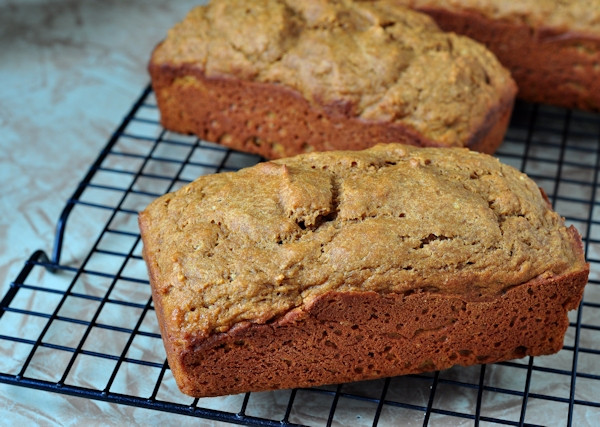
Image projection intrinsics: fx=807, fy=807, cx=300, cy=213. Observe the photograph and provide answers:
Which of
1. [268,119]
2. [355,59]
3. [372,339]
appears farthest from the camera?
[268,119]

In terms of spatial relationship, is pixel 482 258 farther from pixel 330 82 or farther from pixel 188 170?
pixel 188 170

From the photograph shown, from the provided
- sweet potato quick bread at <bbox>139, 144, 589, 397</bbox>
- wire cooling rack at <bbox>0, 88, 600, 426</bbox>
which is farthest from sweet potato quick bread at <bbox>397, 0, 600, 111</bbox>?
sweet potato quick bread at <bbox>139, 144, 589, 397</bbox>

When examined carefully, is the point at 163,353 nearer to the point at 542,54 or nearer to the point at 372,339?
the point at 372,339

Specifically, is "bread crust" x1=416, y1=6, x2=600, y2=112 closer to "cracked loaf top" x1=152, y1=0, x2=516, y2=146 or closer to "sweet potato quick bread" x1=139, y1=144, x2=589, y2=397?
"cracked loaf top" x1=152, y1=0, x2=516, y2=146

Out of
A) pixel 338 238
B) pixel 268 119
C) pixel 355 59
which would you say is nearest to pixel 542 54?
pixel 355 59

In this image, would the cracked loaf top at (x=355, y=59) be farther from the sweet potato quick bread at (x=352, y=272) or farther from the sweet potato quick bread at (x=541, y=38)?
the sweet potato quick bread at (x=352, y=272)
